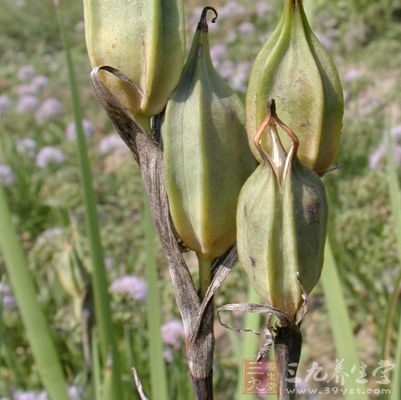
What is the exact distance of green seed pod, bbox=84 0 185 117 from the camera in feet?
1.41

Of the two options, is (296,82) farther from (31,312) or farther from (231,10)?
(231,10)

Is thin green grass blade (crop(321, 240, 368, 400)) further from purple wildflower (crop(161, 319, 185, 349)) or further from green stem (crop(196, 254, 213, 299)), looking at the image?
purple wildflower (crop(161, 319, 185, 349))

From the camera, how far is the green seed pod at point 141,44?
0.43 meters

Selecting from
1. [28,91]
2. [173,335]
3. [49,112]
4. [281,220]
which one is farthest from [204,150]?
[28,91]

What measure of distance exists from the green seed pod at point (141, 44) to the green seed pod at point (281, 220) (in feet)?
0.27

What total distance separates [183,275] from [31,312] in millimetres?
148

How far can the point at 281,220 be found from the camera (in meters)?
0.40

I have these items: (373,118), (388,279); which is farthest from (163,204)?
(373,118)

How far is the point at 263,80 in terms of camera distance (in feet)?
1.35

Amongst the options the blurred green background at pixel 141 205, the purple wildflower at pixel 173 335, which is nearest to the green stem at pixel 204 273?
the blurred green background at pixel 141 205

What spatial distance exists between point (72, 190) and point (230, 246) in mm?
1816

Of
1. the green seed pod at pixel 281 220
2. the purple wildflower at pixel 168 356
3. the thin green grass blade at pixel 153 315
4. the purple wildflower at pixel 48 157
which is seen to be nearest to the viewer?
the green seed pod at pixel 281 220

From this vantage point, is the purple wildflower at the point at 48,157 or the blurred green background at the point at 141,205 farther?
the purple wildflower at the point at 48,157

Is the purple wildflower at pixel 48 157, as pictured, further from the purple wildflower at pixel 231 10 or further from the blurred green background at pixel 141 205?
the purple wildflower at pixel 231 10
